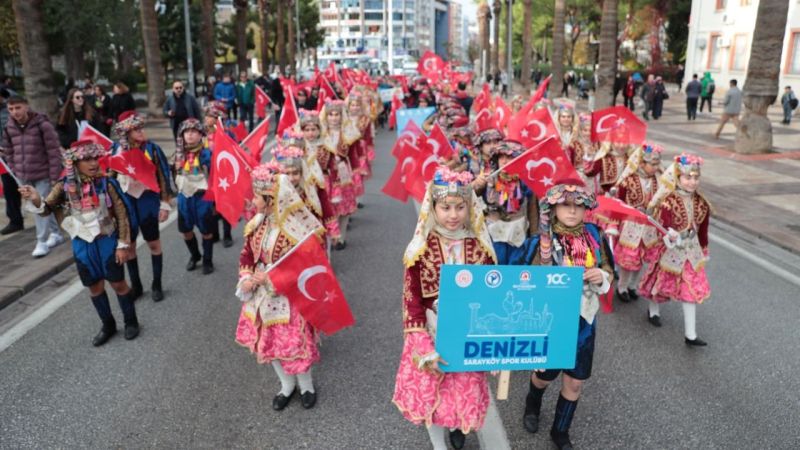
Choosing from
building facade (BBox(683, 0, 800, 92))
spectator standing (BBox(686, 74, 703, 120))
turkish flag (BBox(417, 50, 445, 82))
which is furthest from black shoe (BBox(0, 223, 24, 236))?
building facade (BBox(683, 0, 800, 92))

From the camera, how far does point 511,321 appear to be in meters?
3.22

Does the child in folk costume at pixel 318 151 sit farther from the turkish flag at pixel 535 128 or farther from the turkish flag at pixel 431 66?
the turkish flag at pixel 431 66

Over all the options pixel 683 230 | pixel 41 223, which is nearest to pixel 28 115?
pixel 41 223

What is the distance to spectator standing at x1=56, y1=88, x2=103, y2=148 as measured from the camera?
1027 cm

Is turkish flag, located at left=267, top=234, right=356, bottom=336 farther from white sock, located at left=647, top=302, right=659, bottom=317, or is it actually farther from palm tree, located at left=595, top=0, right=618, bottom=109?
palm tree, located at left=595, top=0, right=618, bottom=109

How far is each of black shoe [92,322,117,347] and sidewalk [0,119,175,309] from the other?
1.64m

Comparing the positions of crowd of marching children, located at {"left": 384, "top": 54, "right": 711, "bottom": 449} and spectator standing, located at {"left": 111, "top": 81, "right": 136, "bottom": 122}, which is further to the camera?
spectator standing, located at {"left": 111, "top": 81, "right": 136, "bottom": 122}

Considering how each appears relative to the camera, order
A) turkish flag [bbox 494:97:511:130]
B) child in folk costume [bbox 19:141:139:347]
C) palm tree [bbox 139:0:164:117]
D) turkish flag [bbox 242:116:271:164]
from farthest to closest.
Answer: palm tree [bbox 139:0:164:117] → turkish flag [bbox 494:97:511:130] → turkish flag [bbox 242:116:271:164] → child in folk costume [bbox 19:141:139:347]

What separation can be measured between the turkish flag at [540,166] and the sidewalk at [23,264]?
5443mm

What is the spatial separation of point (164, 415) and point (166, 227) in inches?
236

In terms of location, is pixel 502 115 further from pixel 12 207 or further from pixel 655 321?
pixel 12 207

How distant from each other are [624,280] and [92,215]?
17.5 ft

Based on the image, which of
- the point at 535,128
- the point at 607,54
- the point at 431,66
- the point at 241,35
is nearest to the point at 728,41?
the point at 607,54

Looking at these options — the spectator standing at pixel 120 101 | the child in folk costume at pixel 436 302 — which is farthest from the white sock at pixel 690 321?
the spectator standing at pixel 120 101
